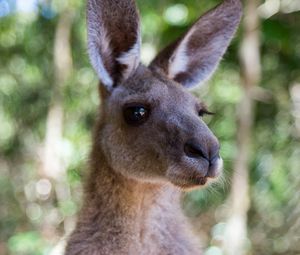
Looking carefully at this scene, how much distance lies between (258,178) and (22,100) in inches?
159

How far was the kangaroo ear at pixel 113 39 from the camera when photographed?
288 centimetres

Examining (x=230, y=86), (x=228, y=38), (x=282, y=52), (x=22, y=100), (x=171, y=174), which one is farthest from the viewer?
(x=22, y=100)

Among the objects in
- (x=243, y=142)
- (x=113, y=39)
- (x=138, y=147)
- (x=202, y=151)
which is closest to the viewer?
(x=202, y=151)

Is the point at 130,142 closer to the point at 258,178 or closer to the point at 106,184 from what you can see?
the point at 106,184

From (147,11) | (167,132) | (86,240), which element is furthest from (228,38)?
(147,11)

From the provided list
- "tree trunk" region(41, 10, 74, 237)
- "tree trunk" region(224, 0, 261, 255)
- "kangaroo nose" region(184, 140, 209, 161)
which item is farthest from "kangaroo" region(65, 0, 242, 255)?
"tree trunk" region(41, 10, 74, 237)

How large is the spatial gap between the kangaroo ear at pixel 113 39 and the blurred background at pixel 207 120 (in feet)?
1.61

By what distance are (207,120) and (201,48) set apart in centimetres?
180

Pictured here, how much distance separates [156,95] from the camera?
2.91 metres

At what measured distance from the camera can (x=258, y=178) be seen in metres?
6.33

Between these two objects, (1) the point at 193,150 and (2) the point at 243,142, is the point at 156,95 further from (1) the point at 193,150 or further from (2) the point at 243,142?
A: (2) the point at 243,142

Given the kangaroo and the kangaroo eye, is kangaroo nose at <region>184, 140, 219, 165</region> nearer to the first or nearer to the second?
the kangaroo

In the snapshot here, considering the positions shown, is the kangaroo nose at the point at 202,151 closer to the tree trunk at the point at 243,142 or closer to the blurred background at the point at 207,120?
the blurred background at the point at 207,120

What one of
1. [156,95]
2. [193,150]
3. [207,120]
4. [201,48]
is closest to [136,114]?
[156,95]
